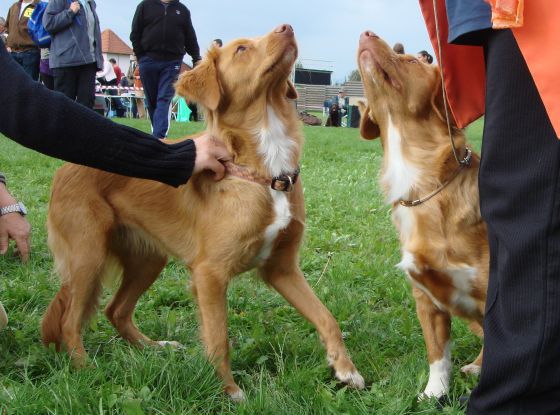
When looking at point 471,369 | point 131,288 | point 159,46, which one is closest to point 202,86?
point 131,288

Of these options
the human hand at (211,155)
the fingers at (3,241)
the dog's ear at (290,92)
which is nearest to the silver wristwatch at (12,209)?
the fingers at (3,241)

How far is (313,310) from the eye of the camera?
2984mm

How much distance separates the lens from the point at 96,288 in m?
3.12

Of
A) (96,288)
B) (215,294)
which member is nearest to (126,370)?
(215,294)

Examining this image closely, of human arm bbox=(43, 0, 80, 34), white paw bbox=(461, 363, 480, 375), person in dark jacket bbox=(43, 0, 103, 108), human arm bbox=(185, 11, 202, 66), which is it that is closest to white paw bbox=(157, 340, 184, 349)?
white paw bbox=(461, 363, 480, 375)

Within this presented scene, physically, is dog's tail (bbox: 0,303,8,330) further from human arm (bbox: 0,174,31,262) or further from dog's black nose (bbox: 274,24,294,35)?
dog's black nose (bbox: 274,24,294,35)

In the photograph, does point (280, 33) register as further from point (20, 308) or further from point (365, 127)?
point (20, 308)

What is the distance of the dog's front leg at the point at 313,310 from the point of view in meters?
2.69

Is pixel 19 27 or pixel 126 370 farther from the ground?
pixel 19 27

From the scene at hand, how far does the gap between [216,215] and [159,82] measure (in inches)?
267

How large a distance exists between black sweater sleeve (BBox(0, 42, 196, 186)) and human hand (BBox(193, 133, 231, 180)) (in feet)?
0.54

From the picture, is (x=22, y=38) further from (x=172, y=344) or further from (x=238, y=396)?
(x=238, y=396)

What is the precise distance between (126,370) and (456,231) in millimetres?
1457

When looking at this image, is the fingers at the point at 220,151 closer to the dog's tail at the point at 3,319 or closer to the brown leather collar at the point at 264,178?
the brown leather collar at the point at 264,178
